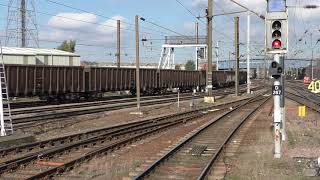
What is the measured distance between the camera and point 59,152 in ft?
45.6

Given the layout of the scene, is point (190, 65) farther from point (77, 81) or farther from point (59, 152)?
point (59, 152)

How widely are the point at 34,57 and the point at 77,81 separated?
26.7 meters

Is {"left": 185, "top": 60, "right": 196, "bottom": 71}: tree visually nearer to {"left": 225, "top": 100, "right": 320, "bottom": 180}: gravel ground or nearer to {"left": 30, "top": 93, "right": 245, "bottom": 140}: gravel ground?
{"left": 30, "top": 93, "right": 245, "bottom": 140}: gravel ground

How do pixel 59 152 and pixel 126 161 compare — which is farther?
pixel 59 152

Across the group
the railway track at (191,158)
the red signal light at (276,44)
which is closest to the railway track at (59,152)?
the railway track at (191,158)

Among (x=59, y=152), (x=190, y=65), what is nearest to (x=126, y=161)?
(x=59, y=152)

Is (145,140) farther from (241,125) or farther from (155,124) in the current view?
(241,125)

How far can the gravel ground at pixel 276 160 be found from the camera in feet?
35.8

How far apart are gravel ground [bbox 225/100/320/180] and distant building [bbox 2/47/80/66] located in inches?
1718

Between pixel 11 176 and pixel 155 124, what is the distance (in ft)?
40.9

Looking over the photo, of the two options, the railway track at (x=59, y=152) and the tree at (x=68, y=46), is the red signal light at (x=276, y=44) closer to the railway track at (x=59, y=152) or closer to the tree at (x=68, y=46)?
the railway track at (x=59, y=152)

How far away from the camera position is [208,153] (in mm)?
14344

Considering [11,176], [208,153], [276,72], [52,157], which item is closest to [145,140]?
[208,153]

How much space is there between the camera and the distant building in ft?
200
